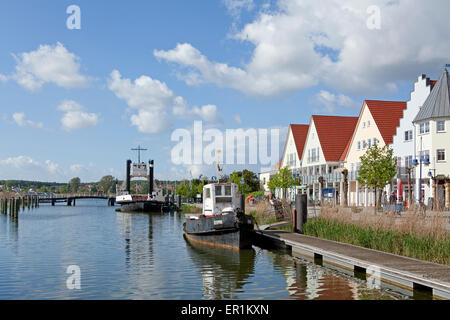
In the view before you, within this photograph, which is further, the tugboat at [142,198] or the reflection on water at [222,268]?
the tugboat at [142,198]

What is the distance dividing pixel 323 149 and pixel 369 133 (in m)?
10.6

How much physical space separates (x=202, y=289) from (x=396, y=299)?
239 inches

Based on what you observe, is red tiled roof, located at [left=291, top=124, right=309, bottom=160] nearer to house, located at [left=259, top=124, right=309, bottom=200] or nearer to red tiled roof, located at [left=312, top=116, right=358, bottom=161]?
house, located at [left=259, top=124, right=309, bottom=200]

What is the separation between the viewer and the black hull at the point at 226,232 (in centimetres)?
2555

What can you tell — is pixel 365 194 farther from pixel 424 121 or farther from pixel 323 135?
pixel 323 135

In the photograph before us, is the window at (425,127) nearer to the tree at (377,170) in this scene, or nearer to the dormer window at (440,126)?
the dormer window at (440,126)

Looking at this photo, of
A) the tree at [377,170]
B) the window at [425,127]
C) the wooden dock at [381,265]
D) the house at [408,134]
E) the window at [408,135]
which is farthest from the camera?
the window at [408,135]

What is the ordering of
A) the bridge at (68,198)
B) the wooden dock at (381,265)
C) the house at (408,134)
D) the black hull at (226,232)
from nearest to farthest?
the wooden dock at (381,265), the black hull at (226,232), the house at (408,134), the bridge at (68,198)

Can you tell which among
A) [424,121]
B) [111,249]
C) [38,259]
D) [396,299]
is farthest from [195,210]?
[396,299]

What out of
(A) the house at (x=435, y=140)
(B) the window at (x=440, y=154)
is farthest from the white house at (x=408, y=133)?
(B) the window at (x=440, y=154)

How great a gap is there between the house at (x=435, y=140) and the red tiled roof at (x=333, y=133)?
20.2 m

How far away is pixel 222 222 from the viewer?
26.6 m

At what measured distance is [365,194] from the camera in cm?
5753

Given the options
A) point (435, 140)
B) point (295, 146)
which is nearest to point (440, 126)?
point (435, 140)
